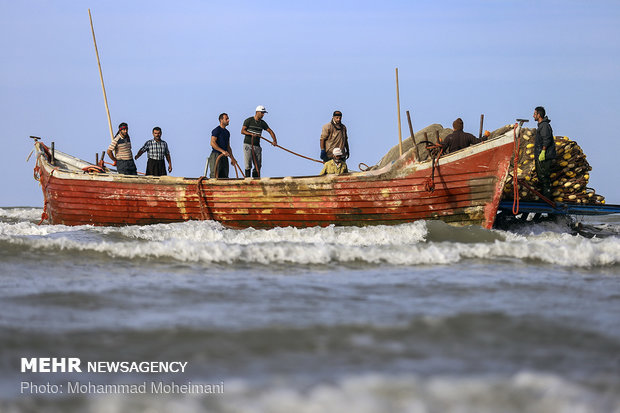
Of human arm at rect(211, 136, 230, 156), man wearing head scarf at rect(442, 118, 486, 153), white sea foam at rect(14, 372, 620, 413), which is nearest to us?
white sea foam at rect(14, 372, 620, 413)

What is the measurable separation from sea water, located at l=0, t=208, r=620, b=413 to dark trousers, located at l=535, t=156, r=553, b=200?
162 inches

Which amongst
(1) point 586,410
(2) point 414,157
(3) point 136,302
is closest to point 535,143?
(2) point 414,157

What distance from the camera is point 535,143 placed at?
39.9ft

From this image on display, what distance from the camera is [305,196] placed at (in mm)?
11836

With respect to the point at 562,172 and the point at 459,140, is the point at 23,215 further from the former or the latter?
the point at 562,172

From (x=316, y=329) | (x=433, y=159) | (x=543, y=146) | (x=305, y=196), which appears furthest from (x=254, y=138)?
(x=316, y=329)

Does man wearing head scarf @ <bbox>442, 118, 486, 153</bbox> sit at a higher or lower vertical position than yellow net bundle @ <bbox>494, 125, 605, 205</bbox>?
higher

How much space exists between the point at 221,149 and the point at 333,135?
2248mm

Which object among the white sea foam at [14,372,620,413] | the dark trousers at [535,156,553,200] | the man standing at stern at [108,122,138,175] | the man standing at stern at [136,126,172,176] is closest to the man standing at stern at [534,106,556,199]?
the dark trousers at [535,156,553,200]

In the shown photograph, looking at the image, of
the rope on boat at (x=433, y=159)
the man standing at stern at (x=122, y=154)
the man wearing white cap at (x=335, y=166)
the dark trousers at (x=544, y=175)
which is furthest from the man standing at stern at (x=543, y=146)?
the man standing at stern at (x=122, y=154)

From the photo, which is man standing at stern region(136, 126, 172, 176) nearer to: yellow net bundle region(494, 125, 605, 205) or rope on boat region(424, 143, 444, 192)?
rope on boat region(424, 143, 444, 192)

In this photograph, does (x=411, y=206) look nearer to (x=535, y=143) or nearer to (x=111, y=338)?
(x=535, y=143)

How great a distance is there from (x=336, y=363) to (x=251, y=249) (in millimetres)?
4638

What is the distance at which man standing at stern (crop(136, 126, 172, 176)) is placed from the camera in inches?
526
